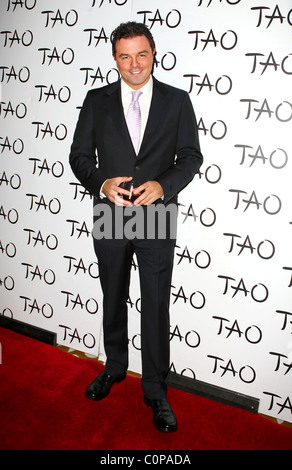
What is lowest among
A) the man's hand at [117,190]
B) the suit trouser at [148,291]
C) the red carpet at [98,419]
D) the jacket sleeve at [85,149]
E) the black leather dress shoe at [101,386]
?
the red carpet at [98,419]

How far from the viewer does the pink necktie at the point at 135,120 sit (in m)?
1.58

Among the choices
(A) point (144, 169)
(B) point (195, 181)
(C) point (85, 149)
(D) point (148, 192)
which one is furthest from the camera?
(B) point (195, 181)

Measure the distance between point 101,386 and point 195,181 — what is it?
119 cm

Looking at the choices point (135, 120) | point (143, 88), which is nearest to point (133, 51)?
point (143, 88)

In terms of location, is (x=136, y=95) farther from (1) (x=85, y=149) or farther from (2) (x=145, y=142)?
(1) (x=85, y=149)

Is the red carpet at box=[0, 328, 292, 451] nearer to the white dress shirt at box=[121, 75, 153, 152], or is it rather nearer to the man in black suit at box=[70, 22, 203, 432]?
the man in black suit at box=[70, 22, 203, 432]

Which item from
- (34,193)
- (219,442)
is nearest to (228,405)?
(219,442)

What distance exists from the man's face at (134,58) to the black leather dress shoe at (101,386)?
4.94 ft

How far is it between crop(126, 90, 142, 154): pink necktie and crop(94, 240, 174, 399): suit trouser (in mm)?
475

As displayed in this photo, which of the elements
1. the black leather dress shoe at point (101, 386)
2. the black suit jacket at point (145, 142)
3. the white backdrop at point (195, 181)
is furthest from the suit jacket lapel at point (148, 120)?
the black leather dress shoe at point (101, 386)

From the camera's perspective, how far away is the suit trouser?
1.64 meters

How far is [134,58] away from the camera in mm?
1489

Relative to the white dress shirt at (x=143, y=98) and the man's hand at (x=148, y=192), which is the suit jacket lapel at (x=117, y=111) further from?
the man's hand at (x=148, y=192)
